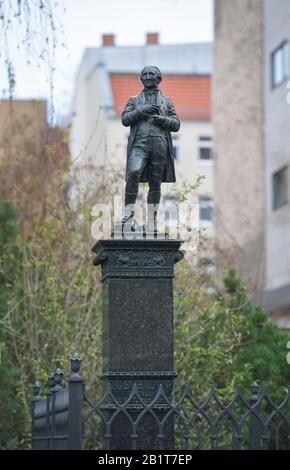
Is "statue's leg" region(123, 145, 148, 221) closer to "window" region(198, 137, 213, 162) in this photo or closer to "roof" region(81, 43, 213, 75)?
"window" region(198, 137, 213, 162)

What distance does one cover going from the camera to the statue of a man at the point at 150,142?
11.1 m

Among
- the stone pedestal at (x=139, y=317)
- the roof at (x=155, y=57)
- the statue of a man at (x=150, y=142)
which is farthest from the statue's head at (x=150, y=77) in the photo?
the roof at (x=155, y=57)

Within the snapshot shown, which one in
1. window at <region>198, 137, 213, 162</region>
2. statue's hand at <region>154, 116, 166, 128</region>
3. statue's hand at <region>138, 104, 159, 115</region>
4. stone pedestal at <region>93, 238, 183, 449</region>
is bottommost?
stone pedestal at <region>93, 238, 183, 449</region>

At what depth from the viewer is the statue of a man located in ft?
36.4

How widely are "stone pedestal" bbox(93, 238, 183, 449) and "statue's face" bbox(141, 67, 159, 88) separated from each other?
4.96 ft

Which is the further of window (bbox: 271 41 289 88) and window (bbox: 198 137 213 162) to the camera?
window (bbox: 198 137 213 162)

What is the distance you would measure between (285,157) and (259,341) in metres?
16.2

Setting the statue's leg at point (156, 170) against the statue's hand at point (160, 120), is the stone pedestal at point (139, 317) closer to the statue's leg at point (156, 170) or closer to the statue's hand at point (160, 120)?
the statue's leg at point (156, 170)

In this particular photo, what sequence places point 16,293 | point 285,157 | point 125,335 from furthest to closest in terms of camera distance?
point 285,157
point 16,293
point 125,335

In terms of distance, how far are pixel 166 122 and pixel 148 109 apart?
20cm

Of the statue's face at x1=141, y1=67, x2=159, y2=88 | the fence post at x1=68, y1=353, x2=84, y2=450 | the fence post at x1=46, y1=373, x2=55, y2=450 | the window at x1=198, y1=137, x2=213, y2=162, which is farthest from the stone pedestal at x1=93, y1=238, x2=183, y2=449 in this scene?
the window at x1=198, y1=137, x2=213, y2=162
